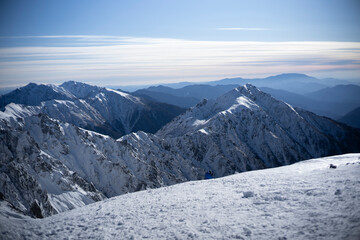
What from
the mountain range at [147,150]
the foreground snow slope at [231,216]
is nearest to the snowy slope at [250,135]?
the mountain range at [147,150]

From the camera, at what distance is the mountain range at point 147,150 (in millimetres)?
70438

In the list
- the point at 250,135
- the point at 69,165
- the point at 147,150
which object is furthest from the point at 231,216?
the point at 250,135

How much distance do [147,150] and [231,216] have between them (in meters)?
98.2

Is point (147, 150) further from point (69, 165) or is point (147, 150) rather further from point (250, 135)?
point (250, 135)

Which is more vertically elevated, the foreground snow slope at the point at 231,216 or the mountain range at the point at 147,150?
the foreground snow slope at the point at 231,216

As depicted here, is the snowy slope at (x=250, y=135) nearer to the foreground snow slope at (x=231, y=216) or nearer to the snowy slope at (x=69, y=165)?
the snowy slope at (x=69, y=165)

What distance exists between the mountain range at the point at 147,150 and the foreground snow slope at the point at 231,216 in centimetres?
1357

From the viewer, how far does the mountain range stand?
70438 mm

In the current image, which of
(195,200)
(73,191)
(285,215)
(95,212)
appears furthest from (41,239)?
(73,191)

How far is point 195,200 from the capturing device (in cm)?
1961

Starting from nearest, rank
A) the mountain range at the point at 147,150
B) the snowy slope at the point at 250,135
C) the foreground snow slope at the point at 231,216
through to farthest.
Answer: the foreground snow slope at the point at 231,216 < the mountain range at the point at 147,150 < the snowy slope at the point at 250,135

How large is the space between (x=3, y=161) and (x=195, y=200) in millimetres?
69216

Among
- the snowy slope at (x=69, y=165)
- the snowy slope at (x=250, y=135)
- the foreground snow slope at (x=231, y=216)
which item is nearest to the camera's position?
the foreground snow slope at (x=231, y=216)

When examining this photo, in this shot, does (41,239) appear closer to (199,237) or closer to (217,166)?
(199,237)
